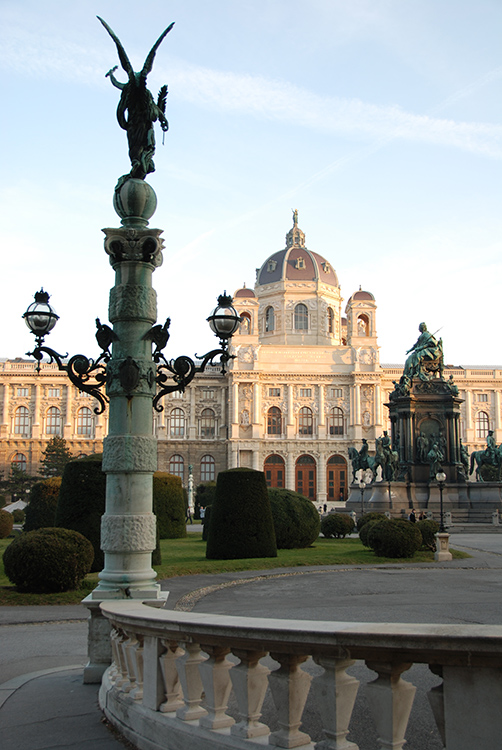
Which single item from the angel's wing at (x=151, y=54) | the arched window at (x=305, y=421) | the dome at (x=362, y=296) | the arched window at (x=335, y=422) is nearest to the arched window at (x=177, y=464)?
the arched window at (x=305, y=421)

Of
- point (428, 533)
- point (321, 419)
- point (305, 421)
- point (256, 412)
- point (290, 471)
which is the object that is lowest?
point (428, 533)

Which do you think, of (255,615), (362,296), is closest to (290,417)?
(362,296)

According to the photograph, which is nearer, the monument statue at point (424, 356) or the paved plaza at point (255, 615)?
the paved plaza at point (255, 615)

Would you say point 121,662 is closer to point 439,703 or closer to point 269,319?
point 439,703

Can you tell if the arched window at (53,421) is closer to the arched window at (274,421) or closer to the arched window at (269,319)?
the arched window at (274,421)

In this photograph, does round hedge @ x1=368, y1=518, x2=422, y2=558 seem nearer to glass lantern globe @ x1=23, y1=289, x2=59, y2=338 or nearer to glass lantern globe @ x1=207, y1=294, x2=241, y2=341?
glass lantern globe @ x1=207, y1=294, x2=241, y2=341

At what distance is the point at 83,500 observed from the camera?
49.5 feet

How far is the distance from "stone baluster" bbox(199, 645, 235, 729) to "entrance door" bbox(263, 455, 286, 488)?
235ft

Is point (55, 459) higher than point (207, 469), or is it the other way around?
point (55, 459)

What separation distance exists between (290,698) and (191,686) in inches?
33.4

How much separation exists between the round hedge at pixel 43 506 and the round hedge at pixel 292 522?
22.4 feet

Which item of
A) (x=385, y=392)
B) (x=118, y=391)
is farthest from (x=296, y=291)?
(x=118, y=391)

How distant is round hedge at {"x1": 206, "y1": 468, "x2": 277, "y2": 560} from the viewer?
61.3 feet

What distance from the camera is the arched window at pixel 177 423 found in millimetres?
80562
